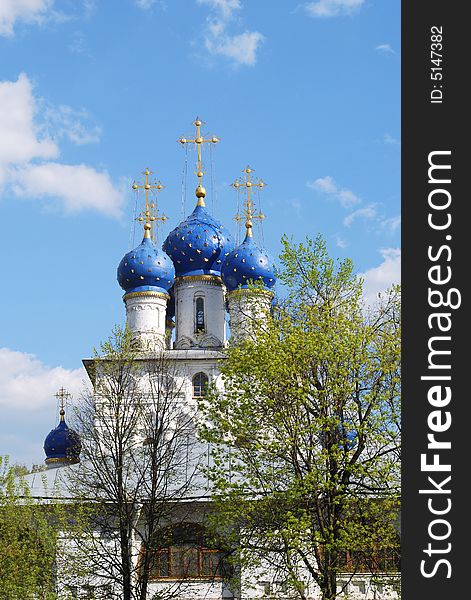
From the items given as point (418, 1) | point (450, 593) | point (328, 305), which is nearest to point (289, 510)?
point (328, 305)

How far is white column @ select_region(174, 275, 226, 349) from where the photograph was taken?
121ft

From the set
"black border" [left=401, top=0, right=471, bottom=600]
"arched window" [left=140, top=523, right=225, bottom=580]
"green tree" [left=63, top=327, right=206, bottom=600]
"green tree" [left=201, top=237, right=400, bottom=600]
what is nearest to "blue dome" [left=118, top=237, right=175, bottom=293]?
"green tree" [left=63, top=327, right=206, bottom=600]

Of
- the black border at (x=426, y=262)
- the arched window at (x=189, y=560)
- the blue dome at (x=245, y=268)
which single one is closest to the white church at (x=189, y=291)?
the blue dome at (x=245, y=268)

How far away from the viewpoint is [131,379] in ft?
71.7

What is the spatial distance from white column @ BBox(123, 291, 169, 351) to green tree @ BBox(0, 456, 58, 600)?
13.9 m

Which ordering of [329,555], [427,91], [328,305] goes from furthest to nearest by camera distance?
[328,305] < [329,555] < [427,91]

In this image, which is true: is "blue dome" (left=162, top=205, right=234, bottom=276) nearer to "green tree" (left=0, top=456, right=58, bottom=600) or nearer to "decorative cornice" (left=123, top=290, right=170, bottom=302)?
"decorative cornice" (left=123, top=290, right=170, bottom=302)

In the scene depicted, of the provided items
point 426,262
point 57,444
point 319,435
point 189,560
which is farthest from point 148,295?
point 426,262

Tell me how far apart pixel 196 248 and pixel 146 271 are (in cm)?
218

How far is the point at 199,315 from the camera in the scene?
37625mm

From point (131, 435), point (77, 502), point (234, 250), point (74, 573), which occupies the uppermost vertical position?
point (234, 250)

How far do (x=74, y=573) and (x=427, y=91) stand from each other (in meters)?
13.8

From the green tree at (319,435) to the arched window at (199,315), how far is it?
1925cm

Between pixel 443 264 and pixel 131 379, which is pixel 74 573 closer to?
pixel 131 379
